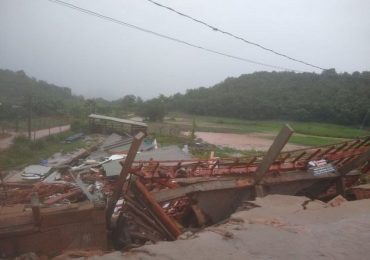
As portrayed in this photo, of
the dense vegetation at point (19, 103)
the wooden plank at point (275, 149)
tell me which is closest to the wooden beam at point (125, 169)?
the wooden plank at point (275, 149)

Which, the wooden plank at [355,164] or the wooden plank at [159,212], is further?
the wooden plank at [355,164]

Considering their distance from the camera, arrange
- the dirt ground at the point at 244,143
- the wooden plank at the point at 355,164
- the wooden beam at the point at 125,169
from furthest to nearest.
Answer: the dirt ground at the point at 244,143 < the wooden plank at the point at 355,164 < the wooden beam at the point at 125,169

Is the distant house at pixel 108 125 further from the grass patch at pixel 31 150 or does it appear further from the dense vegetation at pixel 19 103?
the dense vegetation at pixel 19 103

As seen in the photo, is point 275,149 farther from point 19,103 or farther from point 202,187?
point 19,103

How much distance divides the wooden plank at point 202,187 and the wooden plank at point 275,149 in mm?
239

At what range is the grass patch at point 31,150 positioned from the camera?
18.7 metres

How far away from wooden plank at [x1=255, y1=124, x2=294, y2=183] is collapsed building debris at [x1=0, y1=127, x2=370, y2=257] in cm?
2

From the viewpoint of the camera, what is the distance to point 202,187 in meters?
6.72

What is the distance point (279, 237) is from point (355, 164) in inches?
165

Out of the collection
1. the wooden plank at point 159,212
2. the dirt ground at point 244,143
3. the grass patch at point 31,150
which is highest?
the wooden plank at point 159,212

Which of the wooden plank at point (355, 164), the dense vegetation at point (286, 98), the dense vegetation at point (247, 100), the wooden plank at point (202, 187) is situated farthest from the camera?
the dense vegetation at point (286, 98)

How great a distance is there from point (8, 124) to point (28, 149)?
486 inches

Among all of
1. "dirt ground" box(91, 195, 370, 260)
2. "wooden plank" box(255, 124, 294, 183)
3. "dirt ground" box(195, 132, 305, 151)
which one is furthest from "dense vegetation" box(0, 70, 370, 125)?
"dirt ground" box(91, 195, 370, 260)

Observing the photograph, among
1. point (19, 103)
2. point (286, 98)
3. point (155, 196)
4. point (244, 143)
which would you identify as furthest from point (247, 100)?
point (155, 196)
